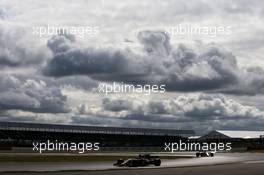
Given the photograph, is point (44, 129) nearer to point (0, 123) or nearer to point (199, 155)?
point (0, 123)

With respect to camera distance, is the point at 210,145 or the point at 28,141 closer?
the point at 28,141

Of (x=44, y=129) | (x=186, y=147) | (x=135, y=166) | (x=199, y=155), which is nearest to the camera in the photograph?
(x=135, y=166)

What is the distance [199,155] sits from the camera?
108 m

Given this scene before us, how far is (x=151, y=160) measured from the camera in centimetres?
6450

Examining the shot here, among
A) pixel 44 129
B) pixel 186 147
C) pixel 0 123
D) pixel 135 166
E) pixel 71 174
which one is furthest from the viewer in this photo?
pixel 186 147

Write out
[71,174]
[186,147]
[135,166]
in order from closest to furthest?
[71,174] < [135,166] < [186,147]

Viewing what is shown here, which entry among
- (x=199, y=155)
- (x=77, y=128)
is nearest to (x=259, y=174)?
(x=199, y=155)

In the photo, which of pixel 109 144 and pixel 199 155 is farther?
pixel 109 144

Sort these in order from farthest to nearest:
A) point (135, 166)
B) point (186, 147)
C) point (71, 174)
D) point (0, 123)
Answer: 1. point (186, 147)
2. point (0, 123)
3. point (135, 166)
4. point (71, 174)

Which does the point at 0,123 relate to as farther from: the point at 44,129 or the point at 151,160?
the point at 151,160

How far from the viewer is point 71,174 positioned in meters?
43.5

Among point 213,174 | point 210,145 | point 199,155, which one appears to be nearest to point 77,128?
point 210,145

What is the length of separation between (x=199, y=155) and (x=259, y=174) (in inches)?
2428

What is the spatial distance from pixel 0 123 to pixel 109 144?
49257 mm
